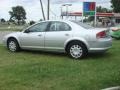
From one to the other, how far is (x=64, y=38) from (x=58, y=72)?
359cm

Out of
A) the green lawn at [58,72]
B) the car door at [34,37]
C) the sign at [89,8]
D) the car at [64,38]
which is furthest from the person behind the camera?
the sign at [89,8]

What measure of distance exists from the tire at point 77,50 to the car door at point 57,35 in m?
0.40

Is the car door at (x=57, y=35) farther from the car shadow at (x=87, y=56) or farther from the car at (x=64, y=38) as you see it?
the car shadow at (x=87, y=56)

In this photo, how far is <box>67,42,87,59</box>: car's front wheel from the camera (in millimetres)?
12867

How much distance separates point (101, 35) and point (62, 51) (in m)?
1.71

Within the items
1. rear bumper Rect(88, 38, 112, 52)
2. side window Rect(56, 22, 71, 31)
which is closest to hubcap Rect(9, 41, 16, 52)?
side window Rect(56, 22, 71, 31)

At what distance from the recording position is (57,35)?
44.1ft

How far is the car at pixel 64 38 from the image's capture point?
12.8m

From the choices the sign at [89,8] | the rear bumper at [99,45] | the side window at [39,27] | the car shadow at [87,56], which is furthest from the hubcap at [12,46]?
the sign at [89,8]

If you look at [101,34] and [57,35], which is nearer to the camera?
[101,34]

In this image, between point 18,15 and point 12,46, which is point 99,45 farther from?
point 18,15

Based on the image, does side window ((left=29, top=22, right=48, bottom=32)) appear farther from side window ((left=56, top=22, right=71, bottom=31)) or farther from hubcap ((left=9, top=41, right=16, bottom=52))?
hubcap ((left=9, top=41, right=16, bottom=52))

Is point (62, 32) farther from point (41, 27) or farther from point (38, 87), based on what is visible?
point (38, 87)

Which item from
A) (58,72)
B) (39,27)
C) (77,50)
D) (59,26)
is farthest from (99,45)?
(58,72)
